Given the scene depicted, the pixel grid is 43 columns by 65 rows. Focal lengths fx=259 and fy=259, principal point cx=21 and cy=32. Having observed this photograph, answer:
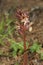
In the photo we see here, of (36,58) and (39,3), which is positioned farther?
(39,3)

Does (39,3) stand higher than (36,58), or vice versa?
(39,3)

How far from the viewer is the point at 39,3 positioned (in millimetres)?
4113

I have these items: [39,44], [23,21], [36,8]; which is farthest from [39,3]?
[23,21]

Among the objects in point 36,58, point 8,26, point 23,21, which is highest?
point 23,21

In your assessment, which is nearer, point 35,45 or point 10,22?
point 35,45

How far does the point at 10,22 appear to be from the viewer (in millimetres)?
3570

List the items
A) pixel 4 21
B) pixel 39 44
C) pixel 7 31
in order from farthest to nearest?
pixel 4 21 < pixel 7 31 < pixel 39 44

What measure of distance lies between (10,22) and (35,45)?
0.80 m

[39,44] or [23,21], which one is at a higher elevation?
[23,21]

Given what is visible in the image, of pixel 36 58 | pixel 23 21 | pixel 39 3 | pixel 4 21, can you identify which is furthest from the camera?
pixel 39 3

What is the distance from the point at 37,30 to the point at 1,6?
98cm

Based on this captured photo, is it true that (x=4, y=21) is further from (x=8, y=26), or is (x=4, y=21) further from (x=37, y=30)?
(x=37, y=30)

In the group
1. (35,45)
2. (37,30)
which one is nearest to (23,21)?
(35,45)

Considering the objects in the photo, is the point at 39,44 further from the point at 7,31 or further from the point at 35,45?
the point at 7,31
